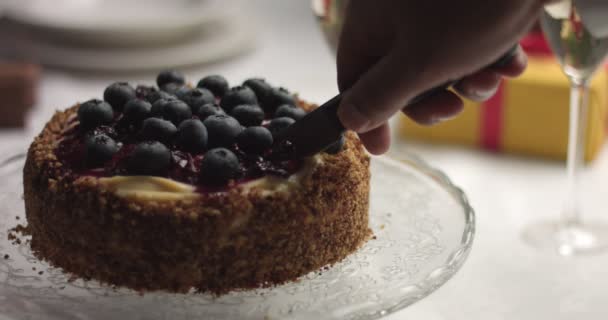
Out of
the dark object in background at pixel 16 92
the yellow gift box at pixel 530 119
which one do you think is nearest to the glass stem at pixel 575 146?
the yellow gift box at pixel 530 119

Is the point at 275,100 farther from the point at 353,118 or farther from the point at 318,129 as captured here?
the point at 353,118

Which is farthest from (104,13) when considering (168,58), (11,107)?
(11,107)

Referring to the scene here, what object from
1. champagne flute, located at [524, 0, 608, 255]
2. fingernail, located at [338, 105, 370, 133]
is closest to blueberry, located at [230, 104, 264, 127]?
fingernail, located at [338, 105, 370, 133]

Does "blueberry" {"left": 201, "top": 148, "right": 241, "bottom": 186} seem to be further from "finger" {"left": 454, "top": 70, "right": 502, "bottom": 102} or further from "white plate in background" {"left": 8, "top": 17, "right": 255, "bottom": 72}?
"white plate in background" {"left": 8, "top": 17, "right": 255, "bottom": 72}

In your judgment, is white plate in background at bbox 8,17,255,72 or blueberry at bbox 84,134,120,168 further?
white plate in background at bbox 8,17,255,72

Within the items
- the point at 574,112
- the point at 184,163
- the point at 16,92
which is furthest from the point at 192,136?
the point at 16,92

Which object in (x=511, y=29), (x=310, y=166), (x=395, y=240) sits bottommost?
(x=395, y=240)

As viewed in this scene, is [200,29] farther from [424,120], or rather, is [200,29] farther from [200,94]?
[424,120]
